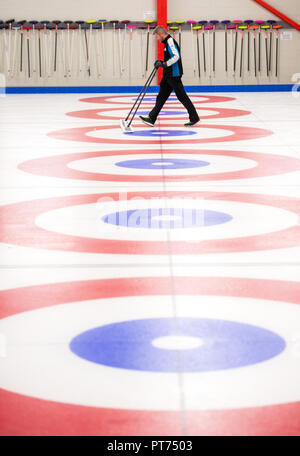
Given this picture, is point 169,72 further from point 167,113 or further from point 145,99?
point 145,99

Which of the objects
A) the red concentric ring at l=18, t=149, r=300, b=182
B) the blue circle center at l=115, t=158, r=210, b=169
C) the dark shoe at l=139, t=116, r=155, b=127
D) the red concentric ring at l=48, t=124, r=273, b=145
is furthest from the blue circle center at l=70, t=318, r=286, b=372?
the dark shoe at l=139, t=116, r=155, b=127

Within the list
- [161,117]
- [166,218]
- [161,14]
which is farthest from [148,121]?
[161,14]

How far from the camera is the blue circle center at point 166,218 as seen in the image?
5.00 metres

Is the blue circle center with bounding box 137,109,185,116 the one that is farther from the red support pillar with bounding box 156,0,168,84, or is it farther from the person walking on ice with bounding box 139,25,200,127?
the red support pillar with bounding box 156,0,168,84

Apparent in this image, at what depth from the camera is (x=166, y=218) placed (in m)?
5.16

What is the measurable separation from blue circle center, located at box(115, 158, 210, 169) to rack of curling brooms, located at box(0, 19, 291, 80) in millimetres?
9587

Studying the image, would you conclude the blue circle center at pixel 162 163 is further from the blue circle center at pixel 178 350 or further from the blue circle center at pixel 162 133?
the blue circle center at pixel 178 350

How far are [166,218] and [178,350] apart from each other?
7.51 feet

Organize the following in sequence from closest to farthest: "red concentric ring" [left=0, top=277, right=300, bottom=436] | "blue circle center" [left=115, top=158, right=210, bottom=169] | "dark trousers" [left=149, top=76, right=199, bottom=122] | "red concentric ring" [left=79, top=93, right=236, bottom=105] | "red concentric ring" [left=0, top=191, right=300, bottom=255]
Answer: "red concentric ring" [left=0, top=277, right=300, bottom=436], "red concentric ring" [left=0, top=191, right=300, bottom=255], "blue circle center" [left=115, top=158, right=210, bottom=169], "dark trousers" [left=149, top=76, right=199, bottom=122], "red concentric ring" [left=79, top=93, right=236, bottom=105]

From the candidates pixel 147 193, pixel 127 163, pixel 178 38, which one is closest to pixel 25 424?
pixel 147 193

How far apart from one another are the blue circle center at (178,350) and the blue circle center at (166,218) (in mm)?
1773

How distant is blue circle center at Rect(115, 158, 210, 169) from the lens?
727 cm

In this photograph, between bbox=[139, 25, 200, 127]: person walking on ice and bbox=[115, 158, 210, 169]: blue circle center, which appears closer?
bbox=[115, 158, 210, 169]: blue circle center
